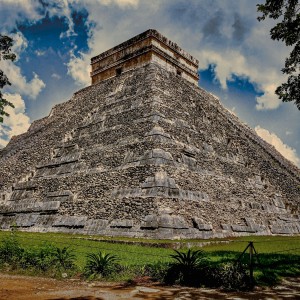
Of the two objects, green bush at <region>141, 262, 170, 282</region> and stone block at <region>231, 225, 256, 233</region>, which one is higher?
stone block at <region>231, 225, 256, 233</region>

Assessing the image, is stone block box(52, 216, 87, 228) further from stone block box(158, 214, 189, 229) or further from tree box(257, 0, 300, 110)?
tree box(257, 0, 300, 110)

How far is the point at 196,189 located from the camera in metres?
16.8

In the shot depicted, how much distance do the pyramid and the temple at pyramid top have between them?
10cm

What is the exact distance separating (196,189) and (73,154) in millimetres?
8700

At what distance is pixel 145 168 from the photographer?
16.0m

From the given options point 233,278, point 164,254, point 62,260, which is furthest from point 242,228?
point 62,260

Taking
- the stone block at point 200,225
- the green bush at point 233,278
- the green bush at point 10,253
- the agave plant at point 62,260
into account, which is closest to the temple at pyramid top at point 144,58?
the stone block at point 200,225

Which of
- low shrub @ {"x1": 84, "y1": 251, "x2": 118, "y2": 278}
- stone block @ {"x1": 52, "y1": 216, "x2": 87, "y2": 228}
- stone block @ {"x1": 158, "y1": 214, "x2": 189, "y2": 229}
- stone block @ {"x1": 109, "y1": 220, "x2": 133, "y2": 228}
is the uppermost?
stone block @ {"x1": 52, "y1": 216, "x2": 87, "y2": 228}

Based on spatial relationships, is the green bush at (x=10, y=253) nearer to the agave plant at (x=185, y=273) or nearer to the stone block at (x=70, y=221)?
the agave plant at (x=185, y=273)

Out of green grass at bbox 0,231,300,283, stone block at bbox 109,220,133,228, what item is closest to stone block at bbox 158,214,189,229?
green grass at bbox 0,231,300,283

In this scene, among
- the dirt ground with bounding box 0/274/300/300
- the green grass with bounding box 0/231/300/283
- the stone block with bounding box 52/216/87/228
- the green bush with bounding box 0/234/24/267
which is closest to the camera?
the dirt ground with bounding box 0/274/300/300

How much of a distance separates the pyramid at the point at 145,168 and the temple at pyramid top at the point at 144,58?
0.34 ft

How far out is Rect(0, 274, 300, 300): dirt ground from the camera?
21.3 ft

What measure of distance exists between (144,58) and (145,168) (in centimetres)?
1293
